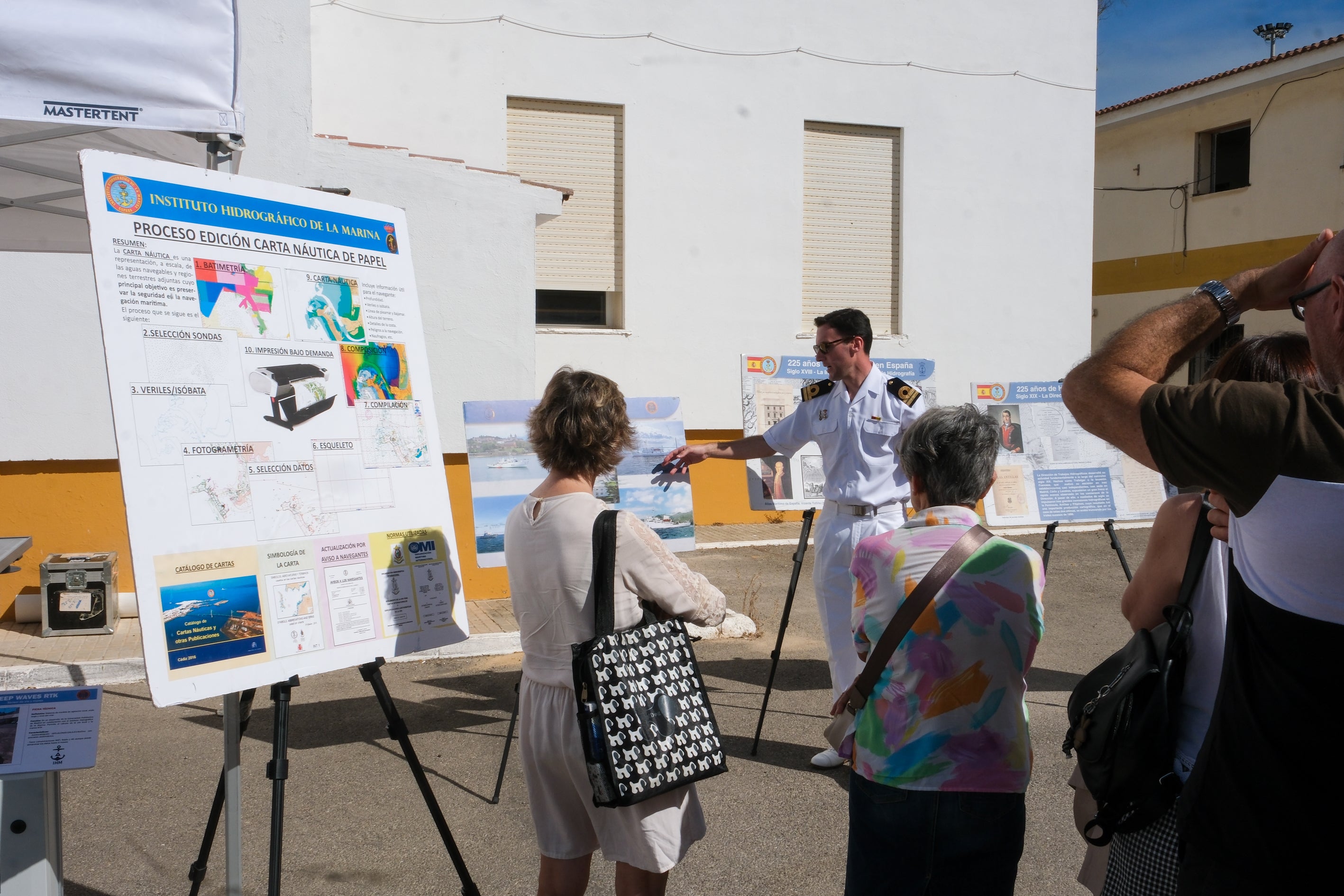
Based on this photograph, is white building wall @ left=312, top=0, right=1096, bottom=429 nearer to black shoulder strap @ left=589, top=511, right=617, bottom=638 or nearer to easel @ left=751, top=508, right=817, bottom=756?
easel @ left=751, top=508, right=817, bottom=756

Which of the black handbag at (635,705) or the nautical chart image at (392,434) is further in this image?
the nautical chart image at (392,434)

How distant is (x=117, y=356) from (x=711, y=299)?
922 centimetres

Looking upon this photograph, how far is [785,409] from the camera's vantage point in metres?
6.03

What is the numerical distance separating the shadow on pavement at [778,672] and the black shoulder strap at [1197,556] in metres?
3.87

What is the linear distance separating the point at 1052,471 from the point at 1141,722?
163 inches

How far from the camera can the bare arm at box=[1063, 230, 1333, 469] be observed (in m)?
1.57

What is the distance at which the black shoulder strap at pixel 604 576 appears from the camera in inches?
97.7

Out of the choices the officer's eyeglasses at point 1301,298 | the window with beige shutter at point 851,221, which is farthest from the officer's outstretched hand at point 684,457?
the window with beige shutter at point 851,221

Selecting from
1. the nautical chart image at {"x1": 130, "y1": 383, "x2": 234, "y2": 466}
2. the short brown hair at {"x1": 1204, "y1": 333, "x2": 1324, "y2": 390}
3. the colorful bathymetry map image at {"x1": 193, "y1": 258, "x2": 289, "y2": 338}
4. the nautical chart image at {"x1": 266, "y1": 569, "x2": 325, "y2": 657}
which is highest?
the colorful bathymetry map image at {"x1": 193, "y1": 258, "x2": 289, "y2": 338}

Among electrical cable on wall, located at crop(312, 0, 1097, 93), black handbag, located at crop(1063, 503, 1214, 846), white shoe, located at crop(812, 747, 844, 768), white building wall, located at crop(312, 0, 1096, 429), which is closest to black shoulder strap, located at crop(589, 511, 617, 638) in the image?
black handbag, located at crop(1063, 503, 1214, 846)

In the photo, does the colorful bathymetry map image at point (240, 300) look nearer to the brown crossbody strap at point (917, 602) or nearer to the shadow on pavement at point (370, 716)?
the brown crossbody strap at point (917, 602)

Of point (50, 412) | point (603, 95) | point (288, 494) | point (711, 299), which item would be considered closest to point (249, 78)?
point (50, 412)

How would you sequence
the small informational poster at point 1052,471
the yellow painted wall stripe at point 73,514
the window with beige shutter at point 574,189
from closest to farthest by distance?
1. the small informational poster at point 1052,471
2. the yellow painted wall stripe at point 73,514
3. the window with beige shutter at point 574,189

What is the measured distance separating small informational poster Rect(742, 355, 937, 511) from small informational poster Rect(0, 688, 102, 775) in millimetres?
3544
